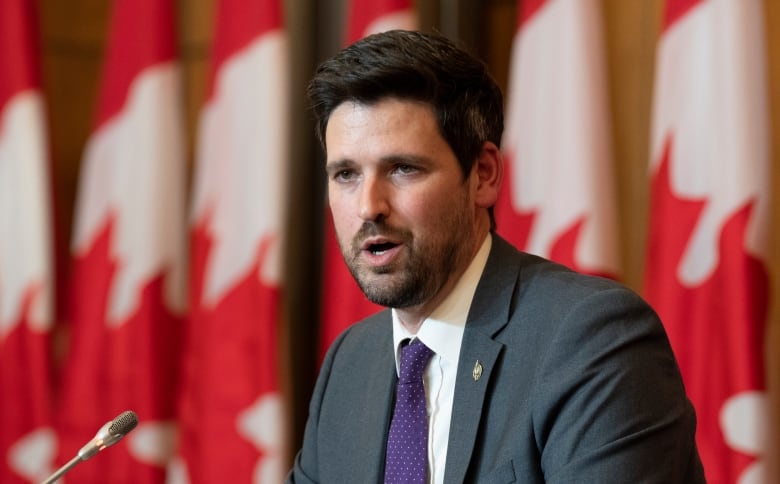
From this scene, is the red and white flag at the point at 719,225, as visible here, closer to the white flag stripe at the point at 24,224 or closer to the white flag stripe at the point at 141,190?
the white flag stripe at the point at 141,190

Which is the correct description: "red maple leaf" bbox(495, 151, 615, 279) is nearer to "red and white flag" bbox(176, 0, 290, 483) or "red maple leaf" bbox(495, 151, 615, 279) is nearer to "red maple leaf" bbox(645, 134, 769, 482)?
"red maple leaf" bbox(645, 134, 769, 482)

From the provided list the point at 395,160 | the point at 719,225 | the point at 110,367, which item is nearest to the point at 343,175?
the point at 395,160

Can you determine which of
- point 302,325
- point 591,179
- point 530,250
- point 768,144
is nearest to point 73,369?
point 302,325

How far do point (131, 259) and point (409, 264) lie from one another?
2.22 metres

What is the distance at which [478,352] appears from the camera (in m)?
2.04

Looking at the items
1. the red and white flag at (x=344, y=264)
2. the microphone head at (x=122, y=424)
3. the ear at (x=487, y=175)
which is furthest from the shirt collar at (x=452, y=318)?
the red and white flag at (x=344, y=264)

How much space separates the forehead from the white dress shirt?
302mm

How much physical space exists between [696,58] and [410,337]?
1.48 meters

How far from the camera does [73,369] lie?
4.02 m

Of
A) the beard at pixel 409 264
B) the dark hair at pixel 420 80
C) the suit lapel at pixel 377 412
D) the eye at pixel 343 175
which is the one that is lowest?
the suit lapel at pixel 377 412

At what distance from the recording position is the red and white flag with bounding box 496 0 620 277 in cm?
332

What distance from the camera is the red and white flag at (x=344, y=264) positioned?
3.69 meters

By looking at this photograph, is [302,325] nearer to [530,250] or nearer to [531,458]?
[530,250]

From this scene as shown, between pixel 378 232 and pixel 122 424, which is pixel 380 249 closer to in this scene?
pixel 378 232
